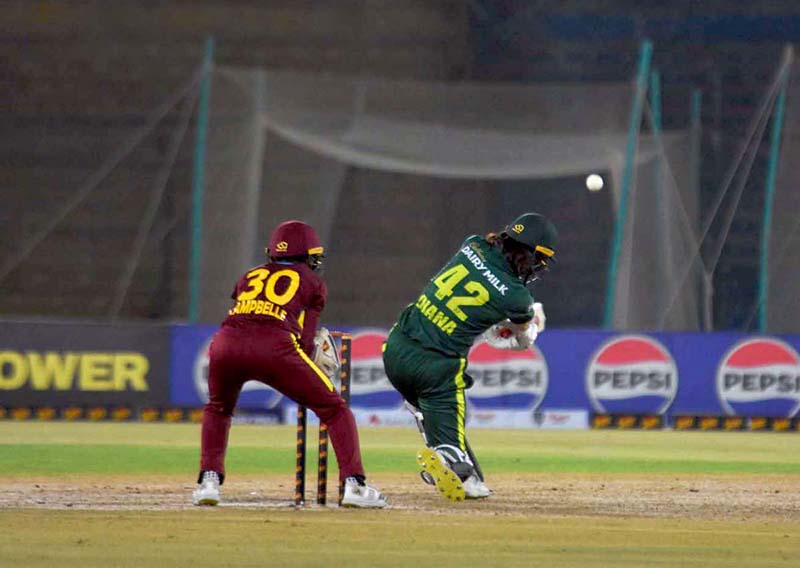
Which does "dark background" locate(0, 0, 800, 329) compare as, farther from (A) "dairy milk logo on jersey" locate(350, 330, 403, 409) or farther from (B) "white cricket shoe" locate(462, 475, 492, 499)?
(B) "white cricket shoe" locate(462, 475, 492, 499)

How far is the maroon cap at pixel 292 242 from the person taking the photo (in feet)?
35.3

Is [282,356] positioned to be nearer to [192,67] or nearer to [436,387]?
[436,387]

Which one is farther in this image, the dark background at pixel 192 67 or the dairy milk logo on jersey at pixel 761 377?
the dark background at pixel 192 67

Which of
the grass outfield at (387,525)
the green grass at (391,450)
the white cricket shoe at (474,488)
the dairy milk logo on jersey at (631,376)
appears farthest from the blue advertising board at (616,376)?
the white cricket shoe at (474,488)

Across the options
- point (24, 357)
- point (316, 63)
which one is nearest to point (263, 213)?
point (24, 357)

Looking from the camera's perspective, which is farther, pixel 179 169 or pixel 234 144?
pixel 179 169

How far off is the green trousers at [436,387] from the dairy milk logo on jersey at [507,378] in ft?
35.5

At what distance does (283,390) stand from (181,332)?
1225 cm

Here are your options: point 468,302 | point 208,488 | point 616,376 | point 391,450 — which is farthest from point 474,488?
point 616,376

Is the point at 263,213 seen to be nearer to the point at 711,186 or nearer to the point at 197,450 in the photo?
the point at 197,450

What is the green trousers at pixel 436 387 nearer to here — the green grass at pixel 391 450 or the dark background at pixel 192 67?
the green grass at pixel 391 450

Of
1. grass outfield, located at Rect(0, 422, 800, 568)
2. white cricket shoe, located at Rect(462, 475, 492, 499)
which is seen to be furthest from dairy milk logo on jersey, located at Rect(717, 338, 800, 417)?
white cricket shoe, located at Rect(462, 475, 492, 499)

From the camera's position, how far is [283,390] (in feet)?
35.0

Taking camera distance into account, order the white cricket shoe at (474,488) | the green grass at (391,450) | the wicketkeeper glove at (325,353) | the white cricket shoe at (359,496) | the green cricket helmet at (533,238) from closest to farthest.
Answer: the white cricket shoe at (359,496) < the wicketkeeper glove at (325,353) < the green cricket helmet at (533,238) < the white cricket shoe at (474,488) < the green grass at (391,450)
